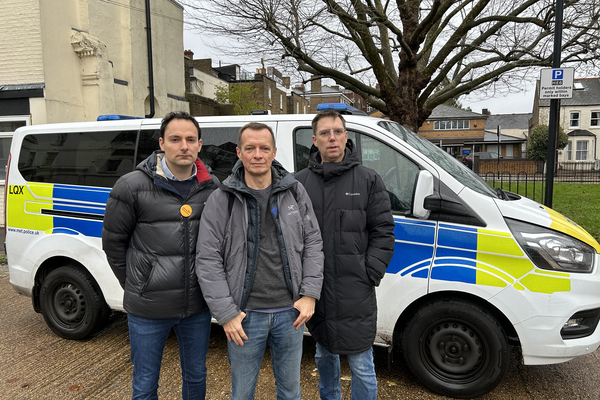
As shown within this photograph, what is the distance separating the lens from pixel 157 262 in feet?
7.27

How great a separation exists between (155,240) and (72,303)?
2.51 metres

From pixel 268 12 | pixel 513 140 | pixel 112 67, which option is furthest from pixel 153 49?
pixel 513 140

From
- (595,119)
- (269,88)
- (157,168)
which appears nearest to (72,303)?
(157,168)

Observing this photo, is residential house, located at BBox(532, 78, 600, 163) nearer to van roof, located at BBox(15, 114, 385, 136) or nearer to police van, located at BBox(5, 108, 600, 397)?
police van, located at BBox(5, 108, 600, 397)

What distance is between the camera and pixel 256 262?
6.71 feet

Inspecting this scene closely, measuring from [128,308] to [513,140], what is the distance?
52521mm

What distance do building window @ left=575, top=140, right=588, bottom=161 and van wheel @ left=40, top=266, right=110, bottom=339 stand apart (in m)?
44.5

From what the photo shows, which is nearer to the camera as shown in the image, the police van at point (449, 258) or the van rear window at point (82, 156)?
the police van at point (449, 258)

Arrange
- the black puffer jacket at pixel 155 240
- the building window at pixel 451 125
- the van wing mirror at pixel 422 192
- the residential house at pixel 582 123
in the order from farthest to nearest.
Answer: the building window at pixel 451 125 < the residential house at pixel 582 123 < the van wing mirror at pixel 422 192 < the black puffer jacket at pixel 155 240

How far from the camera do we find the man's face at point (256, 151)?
2.04 m

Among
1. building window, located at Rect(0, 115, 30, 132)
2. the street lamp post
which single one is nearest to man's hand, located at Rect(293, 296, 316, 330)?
the street lamp post

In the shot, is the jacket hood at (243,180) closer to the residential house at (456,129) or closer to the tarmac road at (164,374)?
the tarmac road at (164,374)

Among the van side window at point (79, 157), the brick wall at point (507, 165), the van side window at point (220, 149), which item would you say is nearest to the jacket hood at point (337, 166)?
the van side window at point (220, 149)

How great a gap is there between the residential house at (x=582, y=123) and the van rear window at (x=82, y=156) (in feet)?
139
